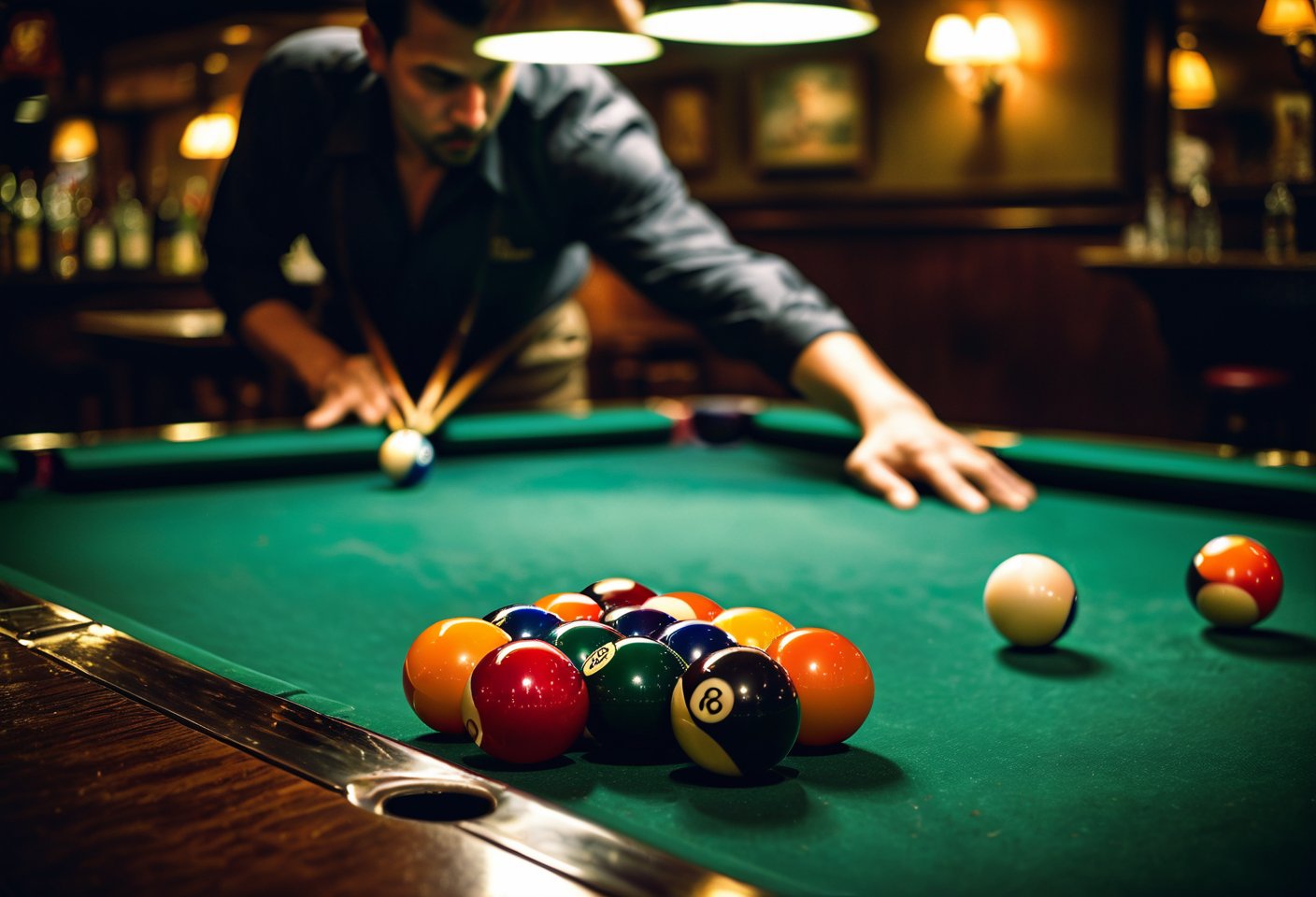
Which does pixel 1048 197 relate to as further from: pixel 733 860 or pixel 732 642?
pixel 733 860

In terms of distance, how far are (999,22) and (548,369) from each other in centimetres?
318

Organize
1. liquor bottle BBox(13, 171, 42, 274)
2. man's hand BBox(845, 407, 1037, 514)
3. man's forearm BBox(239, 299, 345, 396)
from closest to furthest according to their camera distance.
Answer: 1. man's hand BBox(845, 407, 1037, 514)
2. man's forearm BBox(239, 299, 345, 396)
3. liquor bottle BBox(13, 171, 42, 274)

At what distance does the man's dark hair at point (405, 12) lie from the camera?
97.5 inches

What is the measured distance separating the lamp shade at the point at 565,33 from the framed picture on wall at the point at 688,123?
501cm

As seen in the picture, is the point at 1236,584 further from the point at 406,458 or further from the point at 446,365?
the point at 446,365

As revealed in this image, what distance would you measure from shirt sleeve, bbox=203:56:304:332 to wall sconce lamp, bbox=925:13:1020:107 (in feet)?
11.6

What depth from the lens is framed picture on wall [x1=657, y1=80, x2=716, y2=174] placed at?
7379 mm

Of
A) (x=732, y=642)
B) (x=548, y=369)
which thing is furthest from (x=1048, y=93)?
(x=732, y=642)

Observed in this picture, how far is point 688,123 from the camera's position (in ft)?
24.6

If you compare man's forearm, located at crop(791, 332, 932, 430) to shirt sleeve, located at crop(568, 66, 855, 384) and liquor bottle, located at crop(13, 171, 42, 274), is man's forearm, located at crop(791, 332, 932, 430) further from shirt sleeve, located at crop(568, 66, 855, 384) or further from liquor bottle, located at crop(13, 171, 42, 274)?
liquor bottle, located at crop(13, 171, 42, 274)

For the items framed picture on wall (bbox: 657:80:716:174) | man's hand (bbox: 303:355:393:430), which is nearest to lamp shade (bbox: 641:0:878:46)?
man's hand (bbox: 303:355:393:430)

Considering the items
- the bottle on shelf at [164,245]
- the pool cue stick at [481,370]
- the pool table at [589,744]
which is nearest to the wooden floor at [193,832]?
the pool table at [589,744]

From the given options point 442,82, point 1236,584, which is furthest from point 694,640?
point 442,82

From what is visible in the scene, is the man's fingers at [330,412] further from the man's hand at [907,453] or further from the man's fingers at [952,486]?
the man's fingers at [952,486]
